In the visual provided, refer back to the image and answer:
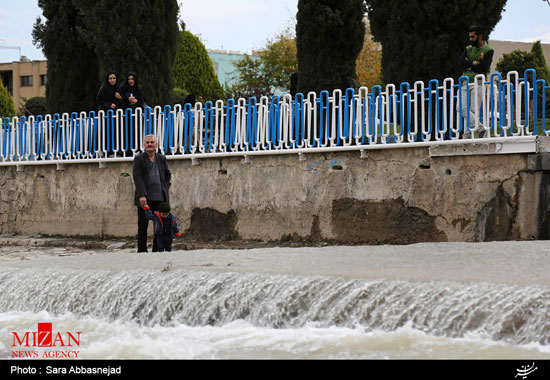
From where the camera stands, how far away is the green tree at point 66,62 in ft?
60.0

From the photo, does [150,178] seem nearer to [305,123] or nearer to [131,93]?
[305,123]

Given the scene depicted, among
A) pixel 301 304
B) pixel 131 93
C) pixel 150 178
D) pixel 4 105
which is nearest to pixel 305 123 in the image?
pixel 150 178

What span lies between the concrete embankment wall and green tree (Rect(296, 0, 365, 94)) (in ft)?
13.9

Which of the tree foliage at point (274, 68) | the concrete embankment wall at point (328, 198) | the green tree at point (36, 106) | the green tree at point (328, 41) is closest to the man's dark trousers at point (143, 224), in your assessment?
the concrete embankment wall at point (328, 198)

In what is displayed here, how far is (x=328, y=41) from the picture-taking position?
16.0 metres

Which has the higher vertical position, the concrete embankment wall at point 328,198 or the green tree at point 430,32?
the green tree at point 430,32

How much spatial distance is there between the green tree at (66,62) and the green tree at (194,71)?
1455 centimetres

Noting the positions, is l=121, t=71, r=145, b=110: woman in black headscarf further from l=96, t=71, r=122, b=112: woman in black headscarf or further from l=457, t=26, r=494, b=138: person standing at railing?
l=457, t=26, r=494, b=138: person standing at railing

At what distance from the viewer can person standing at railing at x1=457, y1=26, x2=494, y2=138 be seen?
985 cm

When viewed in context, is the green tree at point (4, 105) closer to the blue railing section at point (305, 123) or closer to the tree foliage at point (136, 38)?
the tree foliage at point (136, 38)

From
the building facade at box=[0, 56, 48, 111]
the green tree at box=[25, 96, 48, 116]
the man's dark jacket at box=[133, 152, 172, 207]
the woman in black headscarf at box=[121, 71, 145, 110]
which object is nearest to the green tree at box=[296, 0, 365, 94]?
the woman in black headscarf at box=[121, 71, 145, 110]

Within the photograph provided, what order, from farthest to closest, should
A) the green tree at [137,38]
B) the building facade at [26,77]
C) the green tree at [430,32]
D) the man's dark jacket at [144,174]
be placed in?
the building facade at [26,77] < the green tree at [137,38] < the green tree at [430,32] < the man's dark jacket at [144,174]

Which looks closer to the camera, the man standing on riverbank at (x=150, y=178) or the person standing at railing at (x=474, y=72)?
the man standing on riverbank at (x=150, y=178)

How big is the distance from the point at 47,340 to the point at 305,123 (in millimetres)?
6280
